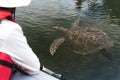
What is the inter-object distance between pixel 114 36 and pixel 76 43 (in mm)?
1106

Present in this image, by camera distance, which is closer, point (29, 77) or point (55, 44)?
point (29, 77)

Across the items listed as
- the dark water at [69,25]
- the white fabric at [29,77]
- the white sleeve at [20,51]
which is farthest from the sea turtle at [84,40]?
the white sleeve at [20,51]

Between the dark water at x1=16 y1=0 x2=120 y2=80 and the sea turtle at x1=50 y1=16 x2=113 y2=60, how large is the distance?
0.17 m

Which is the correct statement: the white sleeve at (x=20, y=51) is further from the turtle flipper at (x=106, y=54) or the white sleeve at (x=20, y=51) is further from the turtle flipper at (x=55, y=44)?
the turtle flipper at (x=55, y=44)

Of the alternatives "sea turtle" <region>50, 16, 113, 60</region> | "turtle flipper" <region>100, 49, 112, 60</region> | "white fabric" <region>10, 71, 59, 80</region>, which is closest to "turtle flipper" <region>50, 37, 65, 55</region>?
"sea turtle" <region>50, 16, 113, 60</region>

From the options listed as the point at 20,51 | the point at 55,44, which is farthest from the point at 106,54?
the point at 20,51

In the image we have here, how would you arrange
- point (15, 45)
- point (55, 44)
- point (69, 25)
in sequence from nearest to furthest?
1. point (15, 45)
2. point (55, 44)
3. point (69, 25)

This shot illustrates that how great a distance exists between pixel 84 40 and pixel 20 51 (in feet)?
20.0

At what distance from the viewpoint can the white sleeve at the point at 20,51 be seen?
101 inches

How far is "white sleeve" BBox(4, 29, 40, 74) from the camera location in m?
2.56

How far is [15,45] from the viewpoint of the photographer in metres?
2.59

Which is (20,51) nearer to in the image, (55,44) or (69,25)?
(55,44)

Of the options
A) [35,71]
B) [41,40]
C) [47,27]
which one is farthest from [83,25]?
[35,71]

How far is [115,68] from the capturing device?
6969mm
